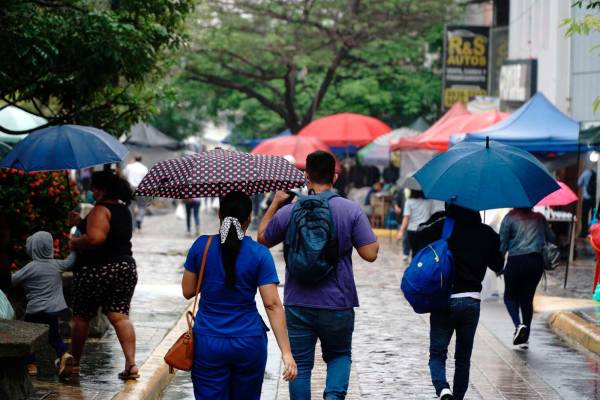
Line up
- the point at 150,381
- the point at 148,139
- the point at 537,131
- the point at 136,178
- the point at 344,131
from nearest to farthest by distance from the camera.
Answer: the point at 150,381, the point at 537,131, the point at 136,178, the point at 344,131, the point at 148,139

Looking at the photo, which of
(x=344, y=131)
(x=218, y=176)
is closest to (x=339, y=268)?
(x=218, y=176)

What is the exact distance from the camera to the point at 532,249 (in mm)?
11898

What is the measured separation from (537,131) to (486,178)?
1305 cm

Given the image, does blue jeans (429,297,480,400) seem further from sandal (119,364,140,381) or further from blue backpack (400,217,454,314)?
sandal (119,364,140,381)

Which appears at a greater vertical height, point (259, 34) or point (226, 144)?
point (259, 34)

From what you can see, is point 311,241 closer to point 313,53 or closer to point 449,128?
point 449,128

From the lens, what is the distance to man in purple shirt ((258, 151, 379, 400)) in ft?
23.3

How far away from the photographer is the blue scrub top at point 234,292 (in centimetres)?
627

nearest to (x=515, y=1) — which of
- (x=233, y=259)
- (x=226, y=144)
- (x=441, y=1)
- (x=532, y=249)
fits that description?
(x=441, y=1)

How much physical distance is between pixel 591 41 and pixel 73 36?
670 inches

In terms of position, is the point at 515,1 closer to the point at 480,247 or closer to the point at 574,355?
the point at 574,355

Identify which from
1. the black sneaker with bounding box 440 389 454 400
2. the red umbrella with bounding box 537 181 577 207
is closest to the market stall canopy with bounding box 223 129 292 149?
the red umbrella with bounding box 537 181 577 207

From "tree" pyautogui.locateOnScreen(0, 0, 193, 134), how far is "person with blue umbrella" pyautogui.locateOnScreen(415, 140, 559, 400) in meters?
4.03

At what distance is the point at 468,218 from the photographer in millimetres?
8227
